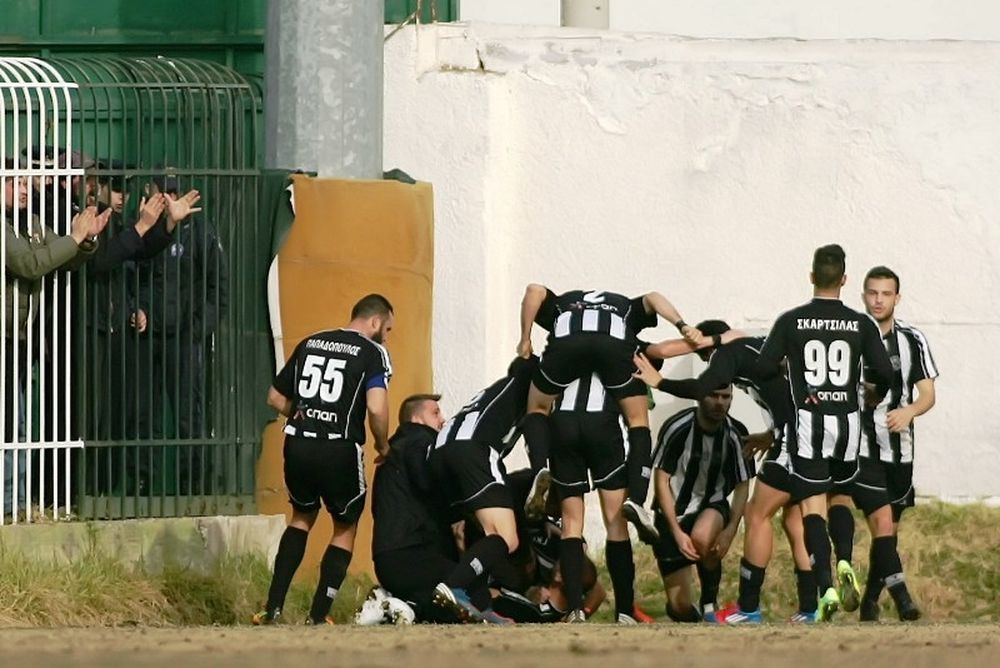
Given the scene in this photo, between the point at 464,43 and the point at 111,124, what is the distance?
8.31 feet

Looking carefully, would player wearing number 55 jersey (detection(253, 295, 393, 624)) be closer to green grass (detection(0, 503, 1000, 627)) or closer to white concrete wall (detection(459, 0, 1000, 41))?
green grass (detection(0, 503, 1000, 627))

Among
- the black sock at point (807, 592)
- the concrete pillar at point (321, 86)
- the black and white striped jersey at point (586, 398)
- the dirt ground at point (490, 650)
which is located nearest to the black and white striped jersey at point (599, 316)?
the black and white striped jersey at point (586, 398)

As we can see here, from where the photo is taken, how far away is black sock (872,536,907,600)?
41.5 feet

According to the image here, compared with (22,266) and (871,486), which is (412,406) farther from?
(871,486)

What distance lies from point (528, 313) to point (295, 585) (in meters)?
2.17

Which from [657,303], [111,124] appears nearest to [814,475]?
[657,303]

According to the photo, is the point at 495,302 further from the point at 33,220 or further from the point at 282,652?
the point at 282,652

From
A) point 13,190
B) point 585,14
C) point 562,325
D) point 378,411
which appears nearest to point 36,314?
point 13,190

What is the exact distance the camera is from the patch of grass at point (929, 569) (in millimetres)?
13789

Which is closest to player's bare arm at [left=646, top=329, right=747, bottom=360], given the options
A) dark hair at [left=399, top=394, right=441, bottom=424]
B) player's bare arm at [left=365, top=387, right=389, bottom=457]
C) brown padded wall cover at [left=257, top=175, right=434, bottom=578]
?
dark hair at [left=399, top=394, right=441, bottom=424]

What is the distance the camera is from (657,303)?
1273 centimetres

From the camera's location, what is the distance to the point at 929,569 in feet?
46.4

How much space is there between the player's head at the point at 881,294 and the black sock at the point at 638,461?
4.91 feet

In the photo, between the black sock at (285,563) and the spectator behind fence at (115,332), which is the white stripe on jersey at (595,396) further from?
the spectator behind fence at (115,332)
